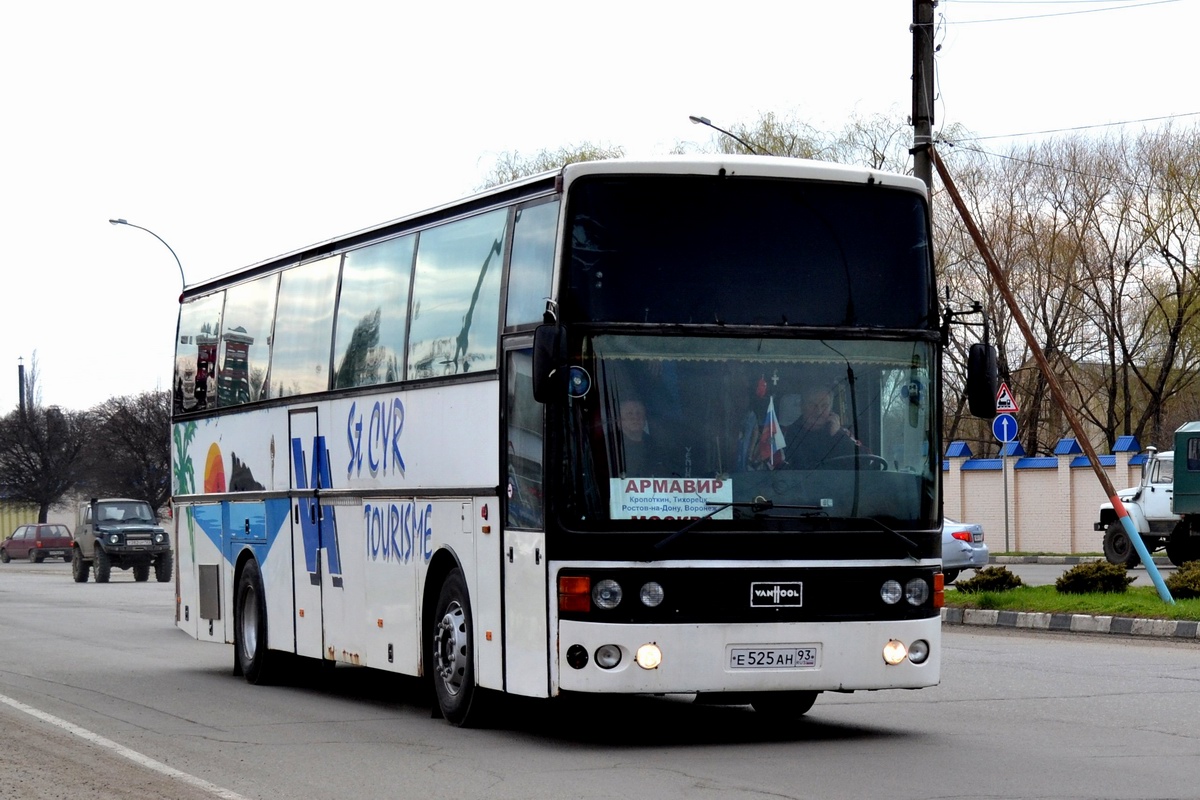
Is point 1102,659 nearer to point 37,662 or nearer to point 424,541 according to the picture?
point 424,541

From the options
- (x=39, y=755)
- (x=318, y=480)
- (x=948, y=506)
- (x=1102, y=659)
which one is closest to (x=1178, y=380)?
(x=948, y=506)

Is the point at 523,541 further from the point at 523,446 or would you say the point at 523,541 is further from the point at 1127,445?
the point at 1127,445

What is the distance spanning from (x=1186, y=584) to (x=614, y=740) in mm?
11607

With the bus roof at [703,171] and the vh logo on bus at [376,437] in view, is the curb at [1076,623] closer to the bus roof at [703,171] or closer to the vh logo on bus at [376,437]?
the bus roof at [703,171]

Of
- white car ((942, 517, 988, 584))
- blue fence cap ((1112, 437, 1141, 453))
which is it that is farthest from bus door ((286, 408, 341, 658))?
blue fence cap ((1112, 437, 1141, 453))

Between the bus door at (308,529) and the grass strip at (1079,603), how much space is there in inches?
372

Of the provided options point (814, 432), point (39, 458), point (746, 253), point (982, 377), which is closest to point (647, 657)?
point (814, 432)

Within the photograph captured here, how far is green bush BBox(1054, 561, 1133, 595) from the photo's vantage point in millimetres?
21328

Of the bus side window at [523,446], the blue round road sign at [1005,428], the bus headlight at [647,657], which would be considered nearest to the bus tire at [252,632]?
the bus side window at [523,446]

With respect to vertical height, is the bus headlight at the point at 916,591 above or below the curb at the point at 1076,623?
above

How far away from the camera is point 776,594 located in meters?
9.98

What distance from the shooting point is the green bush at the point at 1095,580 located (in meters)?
21.3

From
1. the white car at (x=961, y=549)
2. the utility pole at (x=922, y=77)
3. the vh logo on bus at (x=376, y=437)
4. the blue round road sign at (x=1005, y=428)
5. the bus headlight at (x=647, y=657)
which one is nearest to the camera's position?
the bus headlight at (x=647, y=657)

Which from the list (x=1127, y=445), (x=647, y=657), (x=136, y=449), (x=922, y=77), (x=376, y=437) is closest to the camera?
(x=647, y=657)
